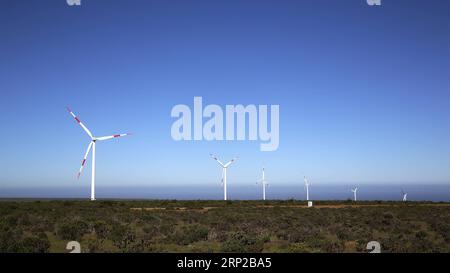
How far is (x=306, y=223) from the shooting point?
29859mm

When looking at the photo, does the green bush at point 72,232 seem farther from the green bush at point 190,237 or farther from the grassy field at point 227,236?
the green bush at point 190,237

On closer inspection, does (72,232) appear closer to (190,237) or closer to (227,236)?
(190,237)

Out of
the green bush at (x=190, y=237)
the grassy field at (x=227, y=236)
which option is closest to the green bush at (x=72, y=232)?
the grassy field at (x=227, y=236)

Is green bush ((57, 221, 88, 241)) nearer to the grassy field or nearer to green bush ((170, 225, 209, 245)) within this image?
the grassy field

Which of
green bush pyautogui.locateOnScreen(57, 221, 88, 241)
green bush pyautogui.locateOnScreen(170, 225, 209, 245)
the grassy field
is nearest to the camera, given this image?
the grassy field

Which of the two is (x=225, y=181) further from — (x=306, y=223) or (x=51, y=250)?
(x=51, y=250)

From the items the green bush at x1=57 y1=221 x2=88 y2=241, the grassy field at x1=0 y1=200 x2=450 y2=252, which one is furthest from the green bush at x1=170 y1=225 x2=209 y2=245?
the green bush at x1=57 y1=221 x2=88 y2=241

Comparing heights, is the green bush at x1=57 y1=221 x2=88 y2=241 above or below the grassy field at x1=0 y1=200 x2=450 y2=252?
above

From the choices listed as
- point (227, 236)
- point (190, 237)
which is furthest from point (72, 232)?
point (227, 236)

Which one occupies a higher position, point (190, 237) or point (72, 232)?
point (72, 232)

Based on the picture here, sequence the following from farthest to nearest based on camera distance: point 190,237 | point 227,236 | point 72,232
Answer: point 72,232 → point 227,236 → point 190,237

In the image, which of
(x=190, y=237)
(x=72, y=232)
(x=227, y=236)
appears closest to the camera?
(x=190, y=237)
